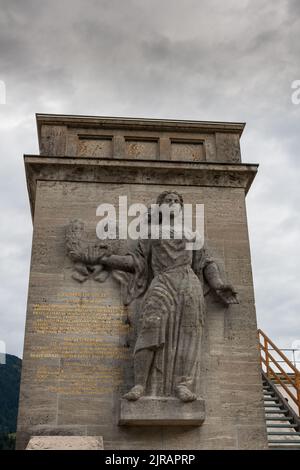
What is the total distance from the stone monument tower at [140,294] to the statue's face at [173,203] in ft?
0.11

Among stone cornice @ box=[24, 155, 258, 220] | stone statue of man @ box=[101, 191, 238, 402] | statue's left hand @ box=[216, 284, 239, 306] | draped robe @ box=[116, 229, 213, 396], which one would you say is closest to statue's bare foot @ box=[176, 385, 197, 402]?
stone statue of man @ box=[101, 191, 238, 402]

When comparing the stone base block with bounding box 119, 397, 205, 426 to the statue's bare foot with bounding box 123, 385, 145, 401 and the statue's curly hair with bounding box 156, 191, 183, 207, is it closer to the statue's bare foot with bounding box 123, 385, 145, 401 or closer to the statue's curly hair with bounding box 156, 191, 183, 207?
the statue's bare foot with bounding box 123, 385, 145, 401

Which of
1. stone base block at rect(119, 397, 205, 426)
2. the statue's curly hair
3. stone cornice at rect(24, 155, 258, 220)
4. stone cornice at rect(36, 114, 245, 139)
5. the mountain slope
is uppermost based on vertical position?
the mountain slope

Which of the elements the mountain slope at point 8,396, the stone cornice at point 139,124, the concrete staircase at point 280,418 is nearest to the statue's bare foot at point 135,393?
the concrete staircase at point 280,418

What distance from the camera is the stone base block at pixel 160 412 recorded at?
10.5m

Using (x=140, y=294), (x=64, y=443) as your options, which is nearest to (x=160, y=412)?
(x=64, y=443)

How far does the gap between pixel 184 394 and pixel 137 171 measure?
5.32 m

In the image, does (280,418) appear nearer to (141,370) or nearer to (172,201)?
(141,370)

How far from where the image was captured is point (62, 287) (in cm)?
1200

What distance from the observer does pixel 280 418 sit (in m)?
13.7

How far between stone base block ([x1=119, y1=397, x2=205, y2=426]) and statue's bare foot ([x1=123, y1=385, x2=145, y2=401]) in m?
0.07

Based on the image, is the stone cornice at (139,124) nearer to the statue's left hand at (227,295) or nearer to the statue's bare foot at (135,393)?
the statue's left hand at (227,295)

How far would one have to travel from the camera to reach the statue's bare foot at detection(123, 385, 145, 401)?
1056 centimetres

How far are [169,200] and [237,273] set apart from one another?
2187mm
